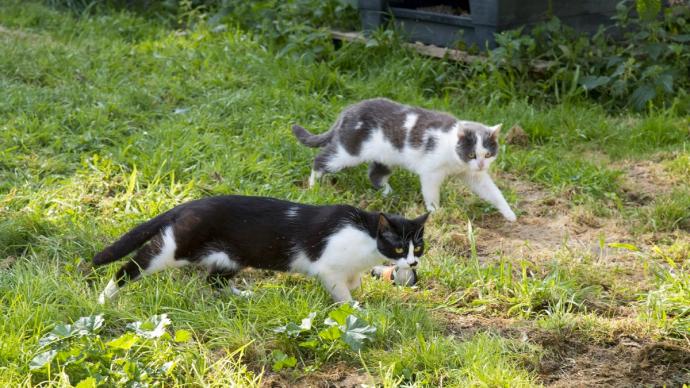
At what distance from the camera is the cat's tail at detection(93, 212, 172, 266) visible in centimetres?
397

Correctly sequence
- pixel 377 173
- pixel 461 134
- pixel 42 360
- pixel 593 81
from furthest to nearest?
pixel 593 81 < pixel 377 173 < pixel 461 134 < pixel 42 360

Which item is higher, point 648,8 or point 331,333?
point 648,8

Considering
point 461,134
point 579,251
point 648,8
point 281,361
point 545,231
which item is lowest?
point 545,231

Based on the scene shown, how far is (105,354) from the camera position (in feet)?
10.8

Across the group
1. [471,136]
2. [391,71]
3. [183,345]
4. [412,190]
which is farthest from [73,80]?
[183,345]

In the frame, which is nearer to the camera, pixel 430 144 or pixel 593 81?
pixel 430 144

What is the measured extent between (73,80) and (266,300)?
13.2 feet

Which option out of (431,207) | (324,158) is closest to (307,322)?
(431,207)

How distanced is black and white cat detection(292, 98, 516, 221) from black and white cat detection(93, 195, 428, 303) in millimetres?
1422

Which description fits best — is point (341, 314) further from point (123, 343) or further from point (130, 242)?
point (130, 242)

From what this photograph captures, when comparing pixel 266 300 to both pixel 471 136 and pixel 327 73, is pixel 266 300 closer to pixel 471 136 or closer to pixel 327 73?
pixel 471 136

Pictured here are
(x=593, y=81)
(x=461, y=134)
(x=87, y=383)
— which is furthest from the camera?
(x=593, y=81)

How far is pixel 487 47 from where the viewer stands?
24.0 feet

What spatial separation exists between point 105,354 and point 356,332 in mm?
982
